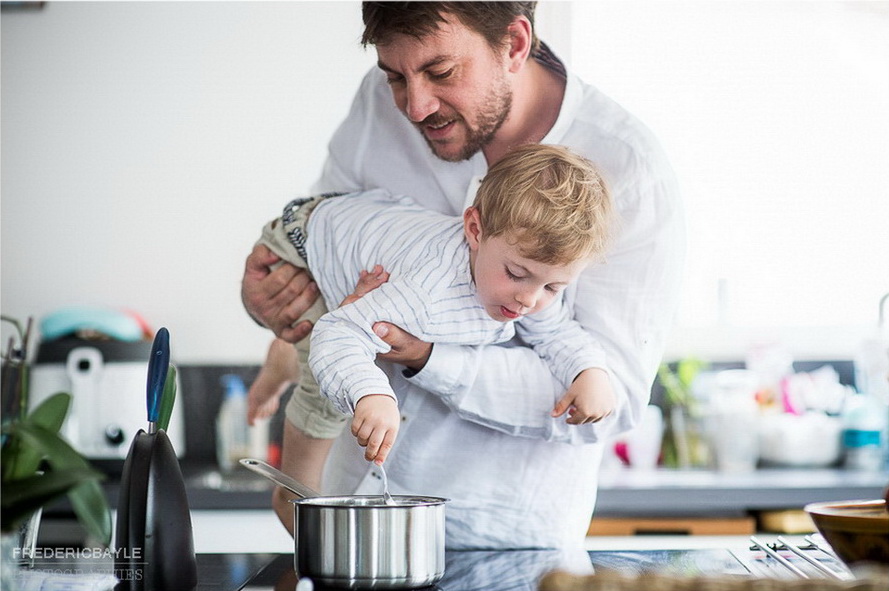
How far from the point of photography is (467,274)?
1423 mm

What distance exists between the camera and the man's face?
1.52m

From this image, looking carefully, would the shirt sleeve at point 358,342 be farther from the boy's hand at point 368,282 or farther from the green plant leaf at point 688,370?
the green plant leaf at point 688,370

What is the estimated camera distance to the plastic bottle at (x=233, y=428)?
2.42 m

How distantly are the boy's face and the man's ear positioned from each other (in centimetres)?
31

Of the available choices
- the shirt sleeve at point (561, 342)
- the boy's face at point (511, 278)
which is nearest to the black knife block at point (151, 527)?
the boy's face at point (511, 278)

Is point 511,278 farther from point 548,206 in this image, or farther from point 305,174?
point 305,174

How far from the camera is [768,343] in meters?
2.74

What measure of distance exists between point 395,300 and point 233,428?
47.5 inches

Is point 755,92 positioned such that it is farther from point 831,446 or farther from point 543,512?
point 543,512

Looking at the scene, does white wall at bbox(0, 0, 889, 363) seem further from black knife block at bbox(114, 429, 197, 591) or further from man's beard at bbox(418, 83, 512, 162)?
black knife block at bbox(114, 429, 197, 591)

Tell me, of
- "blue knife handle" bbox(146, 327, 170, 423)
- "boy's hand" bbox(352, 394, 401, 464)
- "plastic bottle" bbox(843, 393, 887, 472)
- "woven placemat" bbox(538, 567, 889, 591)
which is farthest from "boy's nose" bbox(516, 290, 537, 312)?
"plastic bottle" bbox(843, 393, 887, 472)

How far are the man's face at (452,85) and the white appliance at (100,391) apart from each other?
1062mm

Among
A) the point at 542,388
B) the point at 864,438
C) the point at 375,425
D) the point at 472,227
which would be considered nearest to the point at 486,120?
the point at 472,227

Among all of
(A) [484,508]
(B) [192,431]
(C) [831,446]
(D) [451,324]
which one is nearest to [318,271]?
(D) [451,324]
